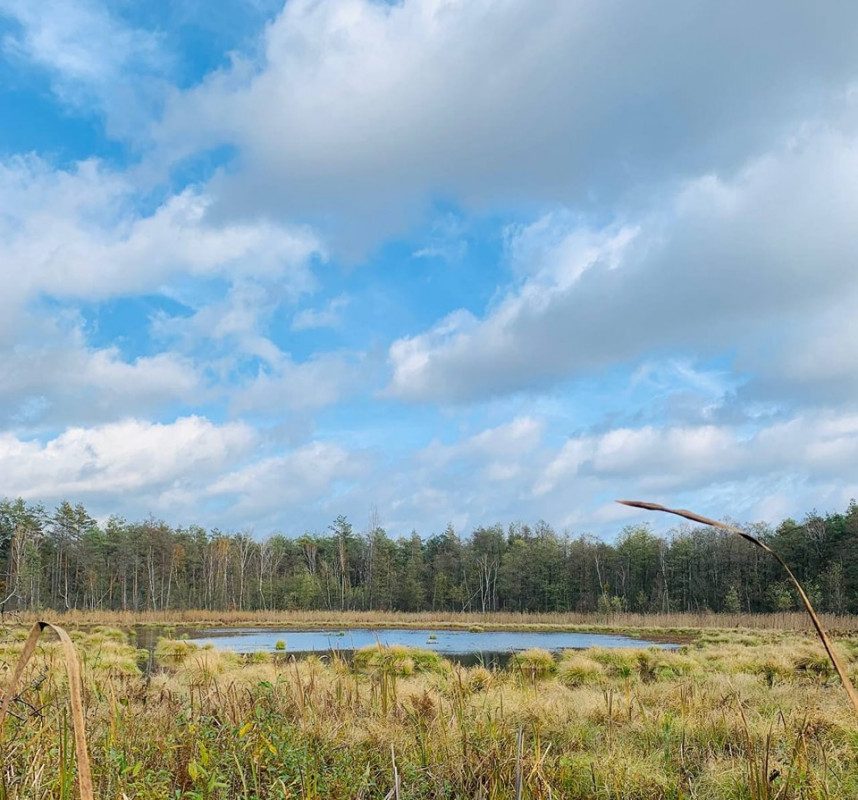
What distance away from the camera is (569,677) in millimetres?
15125

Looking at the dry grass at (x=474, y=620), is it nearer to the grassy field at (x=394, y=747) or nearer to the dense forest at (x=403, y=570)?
the dense forest at (x=403, y=570)

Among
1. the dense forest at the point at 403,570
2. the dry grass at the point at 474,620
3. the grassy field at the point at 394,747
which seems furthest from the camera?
the dense forest at the point at 403,570

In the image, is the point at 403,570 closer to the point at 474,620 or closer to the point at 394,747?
the point at 474,620

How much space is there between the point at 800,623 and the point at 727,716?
1213 inches

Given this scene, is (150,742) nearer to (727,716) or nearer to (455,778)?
(455,778)

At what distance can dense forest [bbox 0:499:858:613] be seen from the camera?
50625 millimetres

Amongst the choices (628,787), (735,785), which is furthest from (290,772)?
(735,785)

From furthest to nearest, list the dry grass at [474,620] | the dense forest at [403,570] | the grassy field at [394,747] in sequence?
1. the dense forest at [403,570]
2. the dry grass at [474,620]
3. the grassy field at [394,747]

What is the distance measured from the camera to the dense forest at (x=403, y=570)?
1993 inches


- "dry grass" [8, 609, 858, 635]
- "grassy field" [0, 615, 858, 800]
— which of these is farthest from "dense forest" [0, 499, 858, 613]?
"grassy field" [0, 615, 858, 800]

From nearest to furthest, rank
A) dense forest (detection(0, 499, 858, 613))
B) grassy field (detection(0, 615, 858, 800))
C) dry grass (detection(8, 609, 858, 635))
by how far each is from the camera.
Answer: grassy field (detection(0, 615, 858, 800)), dry grass (detection(8, 609, 858, 635)), dense forest (detection(0, 499, 858, 613))

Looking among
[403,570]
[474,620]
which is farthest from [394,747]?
[403,570]

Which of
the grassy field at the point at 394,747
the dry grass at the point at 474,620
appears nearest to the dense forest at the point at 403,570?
the dry grass at the point at 474,620

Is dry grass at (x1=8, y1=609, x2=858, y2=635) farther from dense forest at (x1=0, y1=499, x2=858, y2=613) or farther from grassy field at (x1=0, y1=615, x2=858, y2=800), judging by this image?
grassy field at (x1=0, y1=615, x2=858, y2=800)
